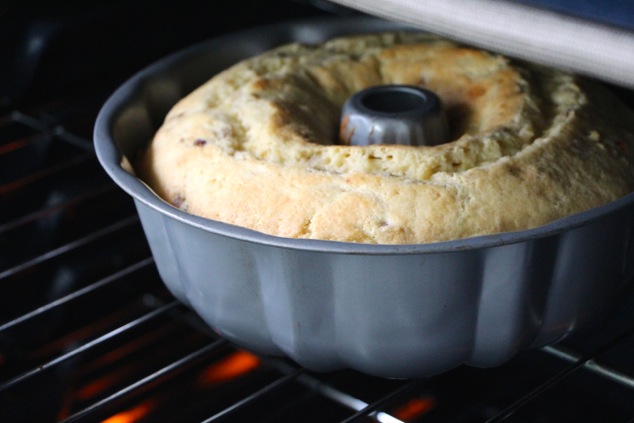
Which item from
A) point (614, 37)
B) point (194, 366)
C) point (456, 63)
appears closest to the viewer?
point (614, 37)

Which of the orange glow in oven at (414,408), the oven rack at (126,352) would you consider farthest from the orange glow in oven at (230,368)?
the orange glow in oven at (414,408)

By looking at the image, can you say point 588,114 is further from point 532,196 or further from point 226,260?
point 226,260

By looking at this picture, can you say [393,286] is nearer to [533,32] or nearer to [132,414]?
[533,32]

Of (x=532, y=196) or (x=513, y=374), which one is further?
(x=513, y=374)

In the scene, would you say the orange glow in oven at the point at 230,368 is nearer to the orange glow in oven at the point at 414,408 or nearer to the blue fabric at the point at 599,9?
the orange glow in oven at the point at 414,408

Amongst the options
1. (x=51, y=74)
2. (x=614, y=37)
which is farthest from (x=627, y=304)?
(x=51, y=74)

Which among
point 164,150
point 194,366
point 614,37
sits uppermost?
point 614,37
